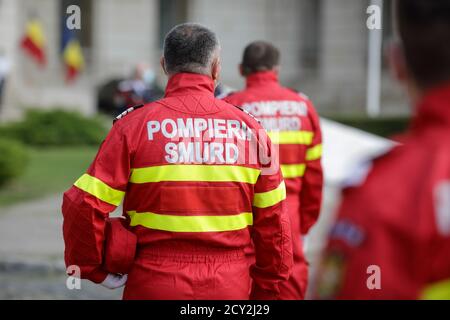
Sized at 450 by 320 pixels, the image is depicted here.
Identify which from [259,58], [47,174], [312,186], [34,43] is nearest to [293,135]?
[312,186]

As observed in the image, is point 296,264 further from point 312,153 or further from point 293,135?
point 293,135

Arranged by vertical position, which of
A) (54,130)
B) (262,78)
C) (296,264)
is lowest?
(54,130)

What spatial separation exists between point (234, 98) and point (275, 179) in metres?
2.19

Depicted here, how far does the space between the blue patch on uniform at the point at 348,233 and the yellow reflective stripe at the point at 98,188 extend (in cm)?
184

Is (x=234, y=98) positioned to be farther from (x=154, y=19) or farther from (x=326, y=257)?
(x=154, y=19)

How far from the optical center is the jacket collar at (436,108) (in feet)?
6.39

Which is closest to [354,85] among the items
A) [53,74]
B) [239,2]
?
[239,2]

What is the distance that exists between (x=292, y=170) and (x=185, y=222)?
7.65 feet

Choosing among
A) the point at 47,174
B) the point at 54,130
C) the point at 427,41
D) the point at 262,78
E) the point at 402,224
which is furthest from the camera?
the point at 54,130

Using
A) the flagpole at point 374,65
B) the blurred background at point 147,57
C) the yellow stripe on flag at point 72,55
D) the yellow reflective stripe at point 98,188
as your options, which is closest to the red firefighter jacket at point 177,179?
the yellow reflective stripe at point 98,188

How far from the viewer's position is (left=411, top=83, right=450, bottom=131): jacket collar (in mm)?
1947

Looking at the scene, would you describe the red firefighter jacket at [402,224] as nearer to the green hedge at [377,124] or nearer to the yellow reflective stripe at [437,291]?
the yellow reflective stripe at [437,291]

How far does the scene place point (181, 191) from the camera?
367 centimetres
